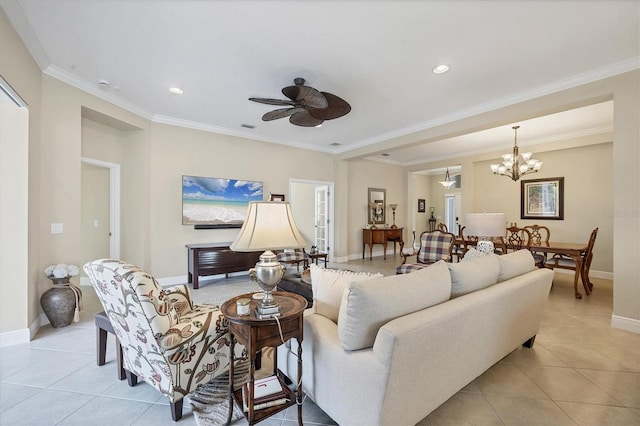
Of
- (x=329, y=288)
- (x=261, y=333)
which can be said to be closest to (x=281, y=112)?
(x=329, y=288)

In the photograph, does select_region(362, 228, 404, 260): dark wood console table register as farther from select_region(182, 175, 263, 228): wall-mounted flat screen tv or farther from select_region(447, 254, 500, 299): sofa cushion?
select_region(447, 254, 500, 299): sofa cushion

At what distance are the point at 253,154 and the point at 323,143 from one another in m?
1.54

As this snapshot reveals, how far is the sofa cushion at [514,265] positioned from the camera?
2.15 metres

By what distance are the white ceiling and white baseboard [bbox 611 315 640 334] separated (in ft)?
8.37

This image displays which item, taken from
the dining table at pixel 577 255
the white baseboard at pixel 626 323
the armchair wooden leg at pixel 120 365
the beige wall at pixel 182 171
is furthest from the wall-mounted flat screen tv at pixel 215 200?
the white baseboard at pixel 626 323

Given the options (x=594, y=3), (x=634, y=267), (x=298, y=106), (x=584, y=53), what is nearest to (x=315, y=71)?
(x=298, y=106)

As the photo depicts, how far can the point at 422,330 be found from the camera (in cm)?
131

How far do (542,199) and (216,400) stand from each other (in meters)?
6.75

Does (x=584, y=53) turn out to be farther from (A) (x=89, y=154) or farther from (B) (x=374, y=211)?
(A) (x=89, y=154)

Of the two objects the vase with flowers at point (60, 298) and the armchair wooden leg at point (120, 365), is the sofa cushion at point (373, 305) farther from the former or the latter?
the vase with flowers at point (60, 298)

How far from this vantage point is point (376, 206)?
7523 millimetres

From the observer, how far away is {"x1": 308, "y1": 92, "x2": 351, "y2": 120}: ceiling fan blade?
2.98 metres

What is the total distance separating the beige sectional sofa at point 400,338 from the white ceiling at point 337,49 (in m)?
1.93

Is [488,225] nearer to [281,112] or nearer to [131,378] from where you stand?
[281,112]
